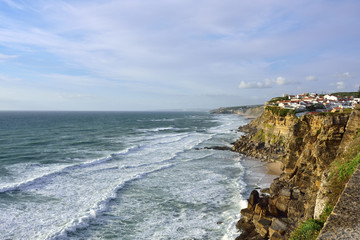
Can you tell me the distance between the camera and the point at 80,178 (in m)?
28.5

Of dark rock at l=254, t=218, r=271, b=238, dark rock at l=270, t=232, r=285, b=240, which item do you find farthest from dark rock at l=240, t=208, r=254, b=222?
dark rock at l=270, t=232, r=285, b=240

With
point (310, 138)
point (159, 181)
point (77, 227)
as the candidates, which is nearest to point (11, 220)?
point (77, 227)

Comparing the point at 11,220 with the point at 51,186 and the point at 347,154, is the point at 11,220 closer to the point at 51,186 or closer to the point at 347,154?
the point at 51,186

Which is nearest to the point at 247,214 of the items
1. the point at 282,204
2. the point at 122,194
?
the point at 282,204

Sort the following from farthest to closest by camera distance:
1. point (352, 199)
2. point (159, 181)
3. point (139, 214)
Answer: point (159, 181) → point (139, 214) → point (352, 199)

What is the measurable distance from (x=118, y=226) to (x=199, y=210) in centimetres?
647

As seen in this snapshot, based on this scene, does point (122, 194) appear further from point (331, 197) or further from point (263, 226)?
point (331, 197)

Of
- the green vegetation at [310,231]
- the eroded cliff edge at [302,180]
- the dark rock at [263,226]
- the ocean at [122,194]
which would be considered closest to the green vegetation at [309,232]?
the green vegetation at [310,231]

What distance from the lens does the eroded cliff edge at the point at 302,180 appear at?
566 inches

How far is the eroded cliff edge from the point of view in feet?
47.2

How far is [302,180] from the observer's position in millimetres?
22344

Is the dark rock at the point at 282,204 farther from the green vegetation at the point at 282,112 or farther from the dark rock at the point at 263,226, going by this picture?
the green vegetation at the point at 282,112

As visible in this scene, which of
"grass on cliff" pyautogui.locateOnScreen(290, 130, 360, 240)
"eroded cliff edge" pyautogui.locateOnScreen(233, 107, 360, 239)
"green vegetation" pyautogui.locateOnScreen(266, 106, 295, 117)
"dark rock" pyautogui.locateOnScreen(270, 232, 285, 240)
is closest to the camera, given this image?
"grass on cliff" pyautogui.locateOnScreen(290, 130, 360, 240)

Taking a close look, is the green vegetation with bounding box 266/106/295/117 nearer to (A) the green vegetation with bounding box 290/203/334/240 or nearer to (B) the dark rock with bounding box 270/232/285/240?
(B) the dark rock with bounding box 270/232/285/240
